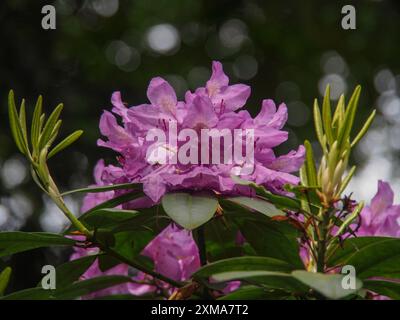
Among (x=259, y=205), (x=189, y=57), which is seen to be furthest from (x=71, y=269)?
(x=189, y=57)

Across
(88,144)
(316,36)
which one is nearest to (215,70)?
(88,144)

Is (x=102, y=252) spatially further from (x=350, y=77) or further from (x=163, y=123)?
(x=350, y=77)

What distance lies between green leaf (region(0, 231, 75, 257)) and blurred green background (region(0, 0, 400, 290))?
2741 mm

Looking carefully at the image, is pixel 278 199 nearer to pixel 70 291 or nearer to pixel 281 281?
pixel 281 281

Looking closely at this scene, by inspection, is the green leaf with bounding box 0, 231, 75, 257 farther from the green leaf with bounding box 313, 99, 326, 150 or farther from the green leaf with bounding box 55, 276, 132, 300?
the green leaf with bounding box 313, 99, 326, 150

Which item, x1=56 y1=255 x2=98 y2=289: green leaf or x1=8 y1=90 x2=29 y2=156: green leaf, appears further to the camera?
x1=56 y1=255 x2=98 y2=289: green leaf

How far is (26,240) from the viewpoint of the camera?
832 mm

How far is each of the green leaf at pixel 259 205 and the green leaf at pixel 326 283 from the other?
130mm

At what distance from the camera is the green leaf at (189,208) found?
2.49 feet

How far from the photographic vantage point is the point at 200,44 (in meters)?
4.98

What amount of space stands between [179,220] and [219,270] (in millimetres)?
69

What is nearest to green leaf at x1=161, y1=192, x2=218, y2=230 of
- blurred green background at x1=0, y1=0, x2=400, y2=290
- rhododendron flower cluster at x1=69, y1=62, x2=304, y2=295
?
rhododendron flower cluster at x1=69, y1=62, x2=304, y2=295

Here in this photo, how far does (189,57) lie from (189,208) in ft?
13.6

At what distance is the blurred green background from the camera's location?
12.8ft
